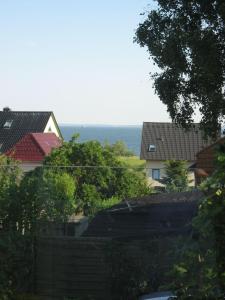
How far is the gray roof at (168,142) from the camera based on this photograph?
3793 centimetres

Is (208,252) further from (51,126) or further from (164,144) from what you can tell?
(51,126)

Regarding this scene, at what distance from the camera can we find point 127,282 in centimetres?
791

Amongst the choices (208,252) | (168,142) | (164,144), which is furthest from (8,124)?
(208,252)

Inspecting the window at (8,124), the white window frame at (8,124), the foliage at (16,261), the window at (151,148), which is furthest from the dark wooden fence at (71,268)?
the window at (8,124)

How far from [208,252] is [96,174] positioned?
1445cm

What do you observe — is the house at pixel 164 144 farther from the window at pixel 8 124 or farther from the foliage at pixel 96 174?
the foliage at pixel 96 174

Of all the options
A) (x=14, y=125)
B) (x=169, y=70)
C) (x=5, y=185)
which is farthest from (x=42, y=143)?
(x=5, y=185)

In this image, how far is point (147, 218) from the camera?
923 centimetres

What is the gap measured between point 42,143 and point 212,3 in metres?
26.8

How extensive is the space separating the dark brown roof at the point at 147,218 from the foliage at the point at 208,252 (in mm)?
3725

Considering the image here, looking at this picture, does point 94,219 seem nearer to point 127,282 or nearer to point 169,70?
point 127,282

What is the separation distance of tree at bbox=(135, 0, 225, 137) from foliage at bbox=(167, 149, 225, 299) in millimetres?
7404

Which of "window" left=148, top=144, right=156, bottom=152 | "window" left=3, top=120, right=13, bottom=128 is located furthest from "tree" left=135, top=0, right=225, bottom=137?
"window" left=3, top=120, right=13, bottom=128

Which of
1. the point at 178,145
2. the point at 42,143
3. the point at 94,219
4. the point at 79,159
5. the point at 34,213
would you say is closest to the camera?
the point at 34,213
